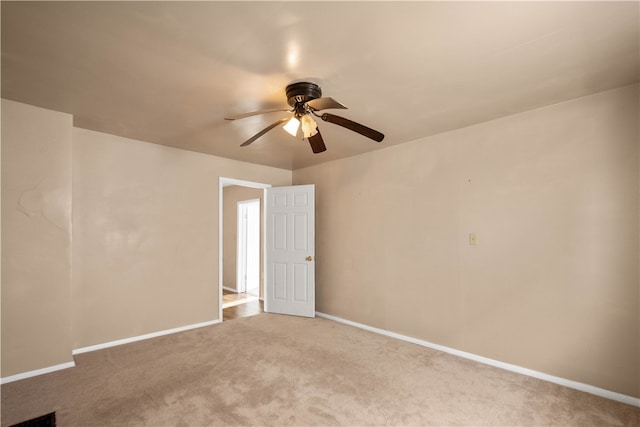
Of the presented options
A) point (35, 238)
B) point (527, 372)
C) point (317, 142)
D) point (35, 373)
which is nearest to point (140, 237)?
Result: point (35, 238)

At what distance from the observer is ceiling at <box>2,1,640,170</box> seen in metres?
1.60

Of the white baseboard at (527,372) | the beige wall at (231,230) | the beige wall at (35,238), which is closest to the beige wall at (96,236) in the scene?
the beige wall at (35,238)

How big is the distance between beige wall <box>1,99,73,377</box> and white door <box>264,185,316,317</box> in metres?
2.63

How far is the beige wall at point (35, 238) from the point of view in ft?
8.68

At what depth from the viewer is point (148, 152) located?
3811 mm

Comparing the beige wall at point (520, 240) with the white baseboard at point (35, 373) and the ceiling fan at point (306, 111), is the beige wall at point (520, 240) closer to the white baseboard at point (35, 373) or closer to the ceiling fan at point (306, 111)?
the ceiling fan at point (306, 111)

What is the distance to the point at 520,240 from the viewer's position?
9.48ft

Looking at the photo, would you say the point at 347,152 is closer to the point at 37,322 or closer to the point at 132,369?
the point at 132,369

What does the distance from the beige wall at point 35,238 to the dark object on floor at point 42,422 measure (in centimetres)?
81

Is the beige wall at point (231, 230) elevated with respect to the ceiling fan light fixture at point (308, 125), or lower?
lower

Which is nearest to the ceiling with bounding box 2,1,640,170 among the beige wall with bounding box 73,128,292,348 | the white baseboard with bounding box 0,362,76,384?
the beige wall with bounding box 73,128,292,348

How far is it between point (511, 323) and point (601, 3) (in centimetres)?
251

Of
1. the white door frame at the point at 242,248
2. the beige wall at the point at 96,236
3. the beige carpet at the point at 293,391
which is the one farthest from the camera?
the white door frame at the point at 242,248

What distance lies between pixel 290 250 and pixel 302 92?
9.89ft
